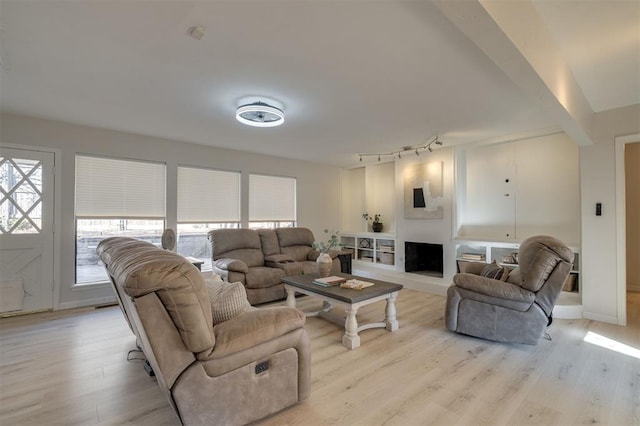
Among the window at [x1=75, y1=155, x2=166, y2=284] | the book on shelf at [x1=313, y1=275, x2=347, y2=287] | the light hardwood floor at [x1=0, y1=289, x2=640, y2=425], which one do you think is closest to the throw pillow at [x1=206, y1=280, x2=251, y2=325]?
the light hardwood floor at [x1=0, y1=289, x2=640, y2=425]

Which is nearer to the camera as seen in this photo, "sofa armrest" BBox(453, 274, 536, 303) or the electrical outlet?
the electrical outlet

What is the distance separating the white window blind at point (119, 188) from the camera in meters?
4.09

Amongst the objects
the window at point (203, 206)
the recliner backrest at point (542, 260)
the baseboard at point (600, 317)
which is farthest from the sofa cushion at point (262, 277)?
the baseboard at point (600, 317)

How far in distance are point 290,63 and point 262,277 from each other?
9.28ft

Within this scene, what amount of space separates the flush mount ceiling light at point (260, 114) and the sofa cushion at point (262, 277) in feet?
6.70

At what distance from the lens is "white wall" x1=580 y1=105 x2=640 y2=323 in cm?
346

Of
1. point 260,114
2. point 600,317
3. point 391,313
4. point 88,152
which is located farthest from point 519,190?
point 88,152

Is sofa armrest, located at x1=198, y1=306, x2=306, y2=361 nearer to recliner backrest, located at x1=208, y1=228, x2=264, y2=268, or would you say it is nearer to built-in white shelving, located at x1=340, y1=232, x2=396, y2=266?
recliner backrest, located at x1=208, y1=228, x2=264, y2=268

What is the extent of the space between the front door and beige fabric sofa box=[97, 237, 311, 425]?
116 inches

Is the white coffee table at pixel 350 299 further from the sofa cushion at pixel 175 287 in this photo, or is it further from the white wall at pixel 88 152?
the white wall at pixel 88 152

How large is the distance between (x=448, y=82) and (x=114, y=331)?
4218 millimetres

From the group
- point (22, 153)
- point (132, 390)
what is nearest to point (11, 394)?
point (132, 390)

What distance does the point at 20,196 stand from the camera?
370cm

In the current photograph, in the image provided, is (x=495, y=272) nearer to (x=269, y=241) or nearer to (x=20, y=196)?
(x=269, y=241)
